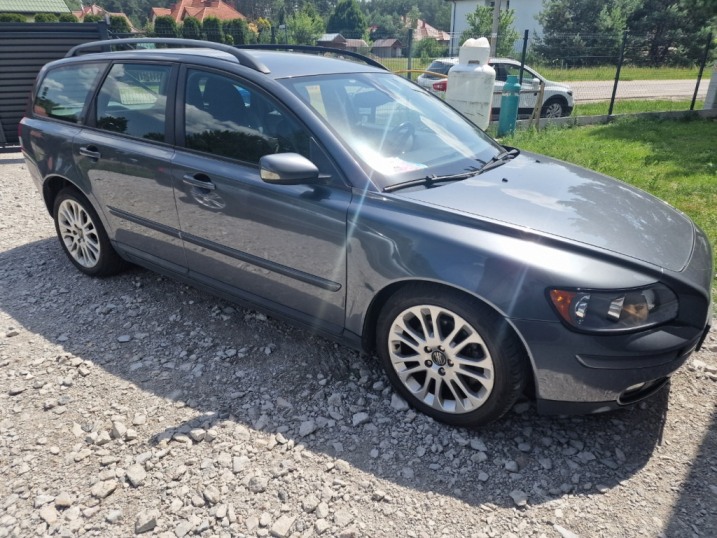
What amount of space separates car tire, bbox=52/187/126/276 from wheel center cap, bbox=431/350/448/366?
2718 mm

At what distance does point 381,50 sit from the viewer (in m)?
20.5

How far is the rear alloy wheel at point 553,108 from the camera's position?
485 inches

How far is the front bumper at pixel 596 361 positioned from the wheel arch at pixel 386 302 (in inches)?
1.7

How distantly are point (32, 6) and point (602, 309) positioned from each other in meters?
53.0

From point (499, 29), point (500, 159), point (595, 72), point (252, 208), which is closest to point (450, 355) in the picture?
point (252, 208)

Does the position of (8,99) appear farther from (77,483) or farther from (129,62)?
(77,483)

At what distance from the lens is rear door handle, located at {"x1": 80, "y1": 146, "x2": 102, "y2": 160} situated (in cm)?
371

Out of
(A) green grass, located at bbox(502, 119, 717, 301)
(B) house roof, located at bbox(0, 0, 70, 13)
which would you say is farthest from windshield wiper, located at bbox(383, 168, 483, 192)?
(B) house roof, located at bbox(0, 0, 70, 13)

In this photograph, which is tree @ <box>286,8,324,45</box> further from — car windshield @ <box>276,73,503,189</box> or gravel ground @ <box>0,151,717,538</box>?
gravel ground @ <box>0,151,717,538</box>

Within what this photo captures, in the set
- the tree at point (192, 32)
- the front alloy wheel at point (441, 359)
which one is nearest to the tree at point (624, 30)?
the front alloy wheel at point (441, 359)

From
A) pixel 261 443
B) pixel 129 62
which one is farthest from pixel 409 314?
pixel 129 62

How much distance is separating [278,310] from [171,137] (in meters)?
1.28

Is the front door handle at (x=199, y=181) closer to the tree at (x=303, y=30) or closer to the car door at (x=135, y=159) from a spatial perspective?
the car door at (x=135, y=159)

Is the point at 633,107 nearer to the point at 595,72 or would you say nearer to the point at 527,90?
the point at 595,72
